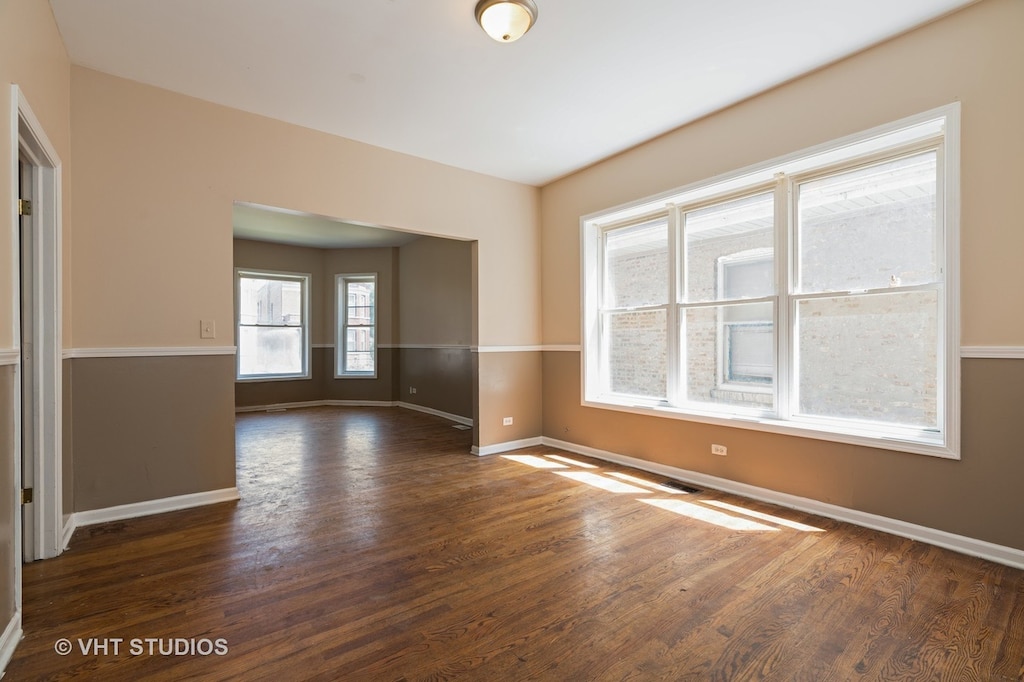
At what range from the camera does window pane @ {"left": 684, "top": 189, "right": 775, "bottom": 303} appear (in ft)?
11.3

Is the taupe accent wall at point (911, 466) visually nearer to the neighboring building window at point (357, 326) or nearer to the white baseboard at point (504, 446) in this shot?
the white baseboard at point (504, 446)

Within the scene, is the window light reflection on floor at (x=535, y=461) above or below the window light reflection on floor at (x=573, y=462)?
below

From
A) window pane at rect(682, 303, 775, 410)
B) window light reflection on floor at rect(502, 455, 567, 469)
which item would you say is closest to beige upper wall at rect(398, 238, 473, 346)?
window light reflection on floor at rect(502, 455, 567, 469)

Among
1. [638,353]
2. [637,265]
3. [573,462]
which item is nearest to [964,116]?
[637,265]

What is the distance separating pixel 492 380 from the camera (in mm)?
4820

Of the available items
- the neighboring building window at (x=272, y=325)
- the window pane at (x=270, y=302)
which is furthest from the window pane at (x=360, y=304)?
the window pane at (x=270, y=302)

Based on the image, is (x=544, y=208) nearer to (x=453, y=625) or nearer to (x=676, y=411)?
(x=676, y=411)

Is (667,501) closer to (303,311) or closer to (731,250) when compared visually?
(731,250)

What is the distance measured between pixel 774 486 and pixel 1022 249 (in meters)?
1.90

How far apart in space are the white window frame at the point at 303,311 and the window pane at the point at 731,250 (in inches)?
263

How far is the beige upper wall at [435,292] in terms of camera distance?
6602mm

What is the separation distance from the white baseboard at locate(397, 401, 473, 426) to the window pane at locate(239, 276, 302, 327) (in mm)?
2407

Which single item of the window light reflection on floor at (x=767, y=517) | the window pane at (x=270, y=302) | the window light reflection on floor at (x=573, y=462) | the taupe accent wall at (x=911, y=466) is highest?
the window pane at (x=270, y=302)

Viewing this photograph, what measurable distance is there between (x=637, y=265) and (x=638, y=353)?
84 centimetres
